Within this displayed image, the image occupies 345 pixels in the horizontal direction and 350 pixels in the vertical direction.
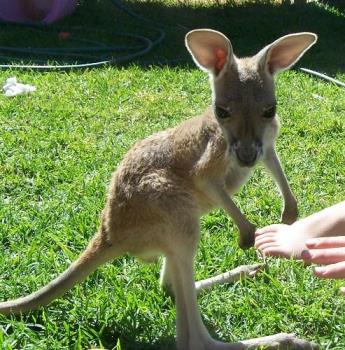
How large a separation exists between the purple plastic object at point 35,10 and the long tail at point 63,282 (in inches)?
224

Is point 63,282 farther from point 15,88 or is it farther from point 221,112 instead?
point 15,88

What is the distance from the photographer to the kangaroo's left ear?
227 cm

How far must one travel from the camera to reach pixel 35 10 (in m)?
7.89

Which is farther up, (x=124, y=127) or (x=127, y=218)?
(x=127, y=218)

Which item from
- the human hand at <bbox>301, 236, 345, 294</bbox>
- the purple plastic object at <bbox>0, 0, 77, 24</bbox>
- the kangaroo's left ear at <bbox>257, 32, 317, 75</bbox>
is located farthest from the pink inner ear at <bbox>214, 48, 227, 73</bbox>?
the purple plastic object at <bbox>0, 0, 77, 24</bbox>

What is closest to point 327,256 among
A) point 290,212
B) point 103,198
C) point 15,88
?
point 290,212

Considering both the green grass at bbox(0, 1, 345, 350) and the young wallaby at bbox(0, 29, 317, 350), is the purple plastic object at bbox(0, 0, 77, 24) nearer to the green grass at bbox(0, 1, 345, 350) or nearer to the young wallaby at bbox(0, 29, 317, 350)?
the green grass at bbox(0, 1, 345, 350)

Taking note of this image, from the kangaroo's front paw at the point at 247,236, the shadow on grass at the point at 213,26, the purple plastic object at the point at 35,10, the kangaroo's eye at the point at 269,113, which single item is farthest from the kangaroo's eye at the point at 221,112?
the purple plastic object at the point at 35,10

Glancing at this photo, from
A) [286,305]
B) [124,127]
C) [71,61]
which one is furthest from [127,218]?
[71,61]

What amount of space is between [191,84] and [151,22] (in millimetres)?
2674

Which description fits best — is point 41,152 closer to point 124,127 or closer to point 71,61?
point 124,127

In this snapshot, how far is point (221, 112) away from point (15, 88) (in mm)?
→ 3173

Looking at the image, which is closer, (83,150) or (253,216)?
(253,216)

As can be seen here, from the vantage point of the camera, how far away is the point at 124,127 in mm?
4379
